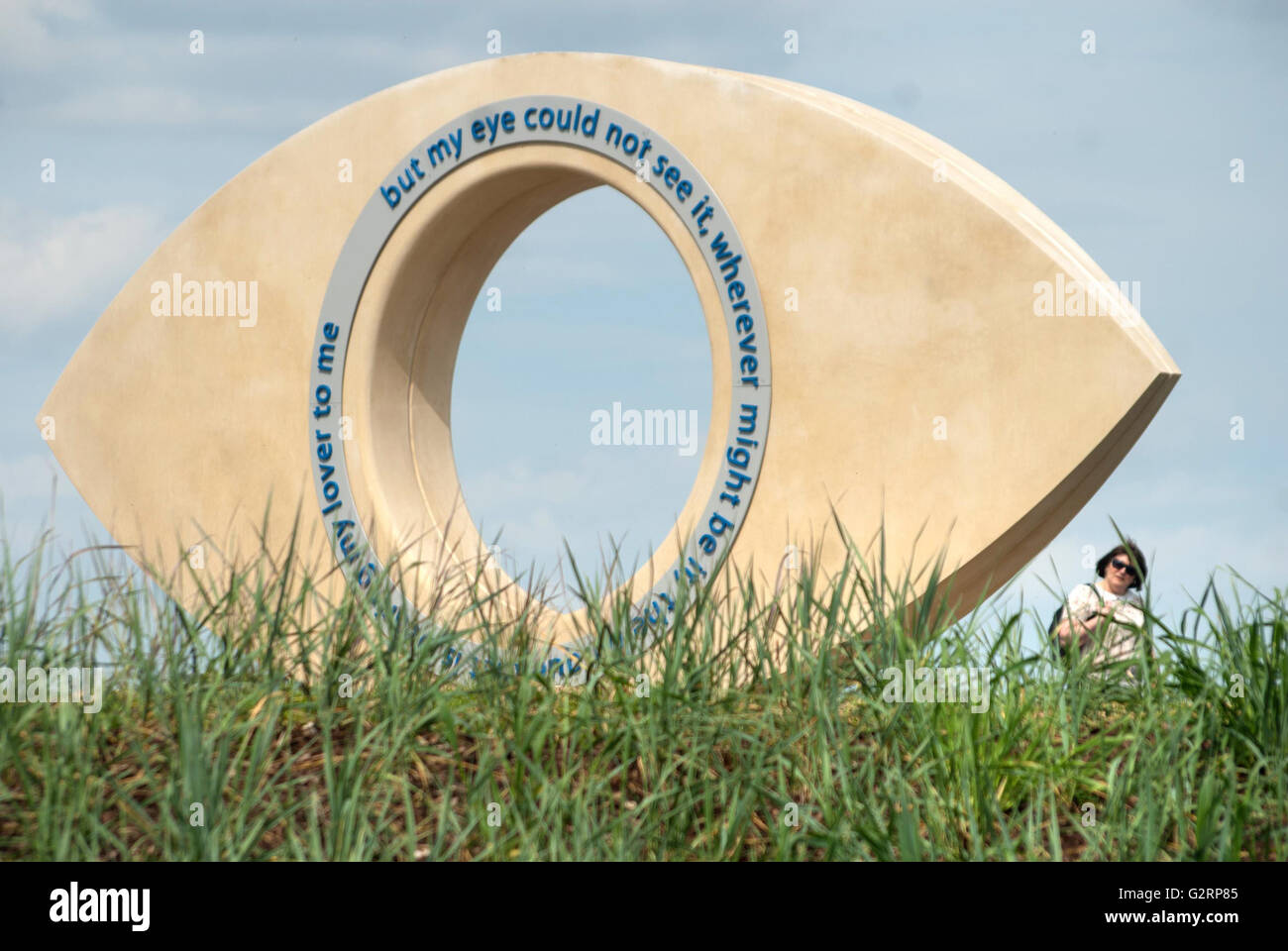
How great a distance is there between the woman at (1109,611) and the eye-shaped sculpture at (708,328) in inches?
14.3

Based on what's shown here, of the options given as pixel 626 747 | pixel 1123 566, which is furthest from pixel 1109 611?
pixel 626 747

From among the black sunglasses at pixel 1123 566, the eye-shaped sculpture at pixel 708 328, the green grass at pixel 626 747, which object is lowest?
the green grass at pixel 626 747

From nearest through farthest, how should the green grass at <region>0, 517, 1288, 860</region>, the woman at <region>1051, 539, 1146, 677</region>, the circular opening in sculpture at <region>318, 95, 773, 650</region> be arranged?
the green grass at <region>0, 517, 1288, 860</region>
the woman at <region>1051, 539, 1146, 677</region>
the circular opening in sculpture at <region>318, 95, 773, 650</region>

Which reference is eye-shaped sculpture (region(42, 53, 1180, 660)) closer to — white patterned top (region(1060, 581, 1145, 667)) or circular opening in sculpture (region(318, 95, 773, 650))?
circular opening in sculpture (region(318, 95, 773, 650))

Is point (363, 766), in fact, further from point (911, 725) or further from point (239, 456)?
point (239, 456)

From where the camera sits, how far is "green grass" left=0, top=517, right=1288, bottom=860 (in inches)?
157

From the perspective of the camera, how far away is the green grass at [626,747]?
13.1ft

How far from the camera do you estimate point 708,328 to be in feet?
25.0

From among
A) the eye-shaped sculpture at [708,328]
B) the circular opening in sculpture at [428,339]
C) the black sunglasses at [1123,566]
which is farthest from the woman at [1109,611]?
the circular opening in sculpture at [428,339]

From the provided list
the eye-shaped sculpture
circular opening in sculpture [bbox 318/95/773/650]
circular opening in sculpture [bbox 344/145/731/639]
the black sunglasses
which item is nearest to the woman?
the black sunglasses

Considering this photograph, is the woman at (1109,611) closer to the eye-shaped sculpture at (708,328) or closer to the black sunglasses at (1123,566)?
the black sunglasses at (1123,566)

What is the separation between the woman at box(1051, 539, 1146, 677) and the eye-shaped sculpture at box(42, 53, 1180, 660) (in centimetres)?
36

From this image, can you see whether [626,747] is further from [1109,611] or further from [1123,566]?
[1123,566]
